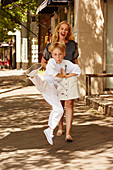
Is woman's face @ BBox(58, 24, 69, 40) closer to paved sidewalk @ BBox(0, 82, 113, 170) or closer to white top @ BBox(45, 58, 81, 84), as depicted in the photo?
white top @ BBox(45, 58, 81, 84)

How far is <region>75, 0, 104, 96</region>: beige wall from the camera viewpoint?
521 inches

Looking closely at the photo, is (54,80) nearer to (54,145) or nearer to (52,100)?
(52,100)

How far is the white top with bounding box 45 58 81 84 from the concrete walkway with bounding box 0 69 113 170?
100 cm

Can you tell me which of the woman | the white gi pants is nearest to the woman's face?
the woman

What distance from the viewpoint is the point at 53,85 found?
21.1 feet

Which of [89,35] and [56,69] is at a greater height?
[89,35]

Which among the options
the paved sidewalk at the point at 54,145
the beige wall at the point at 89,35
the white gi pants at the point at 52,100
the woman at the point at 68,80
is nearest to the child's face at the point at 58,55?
the white gi pants at the point at 52,100

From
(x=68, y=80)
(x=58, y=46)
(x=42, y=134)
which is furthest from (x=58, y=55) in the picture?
(x=42, y=134)

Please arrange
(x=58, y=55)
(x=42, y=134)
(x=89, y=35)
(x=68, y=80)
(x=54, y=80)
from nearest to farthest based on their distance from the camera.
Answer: (x=58, y=55)
(x=54, y=80)
(x=68, y=80)
(x=42, y=134)
(x=89, y=35)

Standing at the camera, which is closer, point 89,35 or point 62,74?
point 62,74

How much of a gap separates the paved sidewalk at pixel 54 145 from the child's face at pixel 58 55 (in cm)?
127

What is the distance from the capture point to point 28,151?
6094 millimetres

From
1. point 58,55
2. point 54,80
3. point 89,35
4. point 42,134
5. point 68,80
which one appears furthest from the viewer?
point 89,35

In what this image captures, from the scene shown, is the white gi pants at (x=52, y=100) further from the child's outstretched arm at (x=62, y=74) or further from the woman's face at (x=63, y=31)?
the woman's face at (x=63, y=31)
